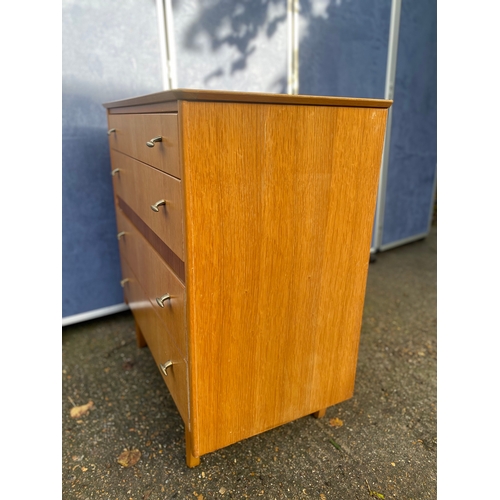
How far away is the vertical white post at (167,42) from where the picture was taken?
1.95m

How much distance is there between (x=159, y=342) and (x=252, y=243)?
628mm

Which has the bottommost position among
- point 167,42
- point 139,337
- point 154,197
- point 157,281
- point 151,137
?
point 139,337

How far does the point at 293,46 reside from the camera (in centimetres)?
237

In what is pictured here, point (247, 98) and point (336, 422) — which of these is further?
point (336, 422)

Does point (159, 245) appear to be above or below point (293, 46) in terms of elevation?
below

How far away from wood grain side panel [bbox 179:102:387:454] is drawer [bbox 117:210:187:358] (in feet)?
0.28

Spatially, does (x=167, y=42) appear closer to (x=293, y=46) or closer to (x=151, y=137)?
(x=293, y=46)

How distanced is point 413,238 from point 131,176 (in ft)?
9.26

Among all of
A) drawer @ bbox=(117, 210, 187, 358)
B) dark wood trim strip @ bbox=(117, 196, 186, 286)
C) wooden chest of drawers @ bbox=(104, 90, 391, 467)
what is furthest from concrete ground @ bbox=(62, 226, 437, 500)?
dark wood trim strip @ bbox=(117, 196, 186, 286)

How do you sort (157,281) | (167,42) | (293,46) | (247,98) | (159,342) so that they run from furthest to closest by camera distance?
(293,46), (167,42), (159,342), (157,281), (247,98)

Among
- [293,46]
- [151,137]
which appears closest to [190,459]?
[151,137]

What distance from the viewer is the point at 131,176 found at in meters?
1.60

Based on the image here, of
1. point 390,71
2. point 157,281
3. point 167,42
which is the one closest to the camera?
point 157,281
